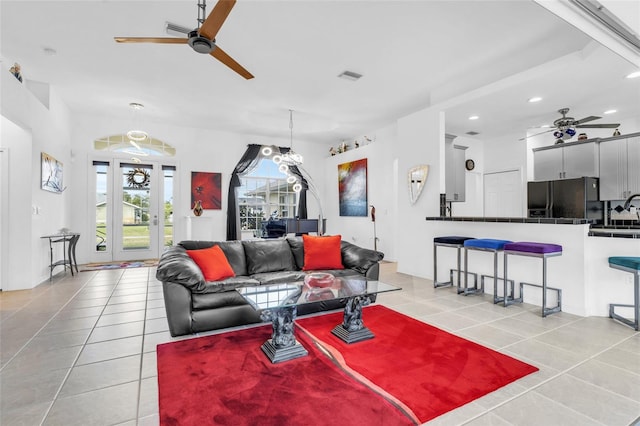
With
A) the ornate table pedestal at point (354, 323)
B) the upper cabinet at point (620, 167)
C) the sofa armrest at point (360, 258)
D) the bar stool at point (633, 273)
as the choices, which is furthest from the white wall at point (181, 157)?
the bar stool at point (633, 273)

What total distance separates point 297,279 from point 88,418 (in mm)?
2010

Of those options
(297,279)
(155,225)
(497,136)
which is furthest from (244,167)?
(497,136)

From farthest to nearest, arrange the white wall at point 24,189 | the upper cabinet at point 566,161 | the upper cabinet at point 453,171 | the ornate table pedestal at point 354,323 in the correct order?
the upper cabinet at point 453,171, the upper cabinet at point 566,161, the white wall at point 24,189, the ornate table pedestal at point 354,323

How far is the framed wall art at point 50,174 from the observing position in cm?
505

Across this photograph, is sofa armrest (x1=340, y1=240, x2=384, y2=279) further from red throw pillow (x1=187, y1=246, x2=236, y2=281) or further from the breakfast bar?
the breakfast bar

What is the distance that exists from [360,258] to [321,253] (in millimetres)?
493

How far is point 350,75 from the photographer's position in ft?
15.9

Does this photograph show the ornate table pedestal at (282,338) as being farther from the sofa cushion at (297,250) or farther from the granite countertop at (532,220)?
the granite countertop at (532,220)

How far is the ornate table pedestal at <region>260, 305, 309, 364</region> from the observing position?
2.34 metres

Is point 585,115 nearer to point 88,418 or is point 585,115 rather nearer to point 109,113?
point 88,418

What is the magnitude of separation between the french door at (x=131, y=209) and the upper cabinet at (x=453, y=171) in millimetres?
6307

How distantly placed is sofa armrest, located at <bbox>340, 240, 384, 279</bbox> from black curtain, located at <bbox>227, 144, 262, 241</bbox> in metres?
4.57

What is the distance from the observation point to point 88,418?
1708 mm

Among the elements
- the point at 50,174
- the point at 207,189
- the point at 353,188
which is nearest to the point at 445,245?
the point at 353,188
